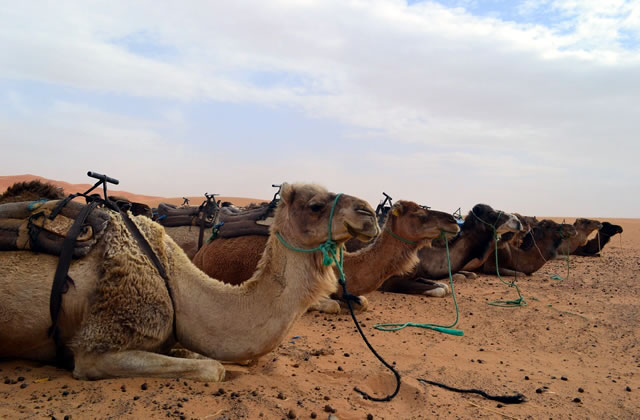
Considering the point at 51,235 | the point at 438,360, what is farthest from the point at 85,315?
the point at 438,360

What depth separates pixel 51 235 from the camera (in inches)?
143

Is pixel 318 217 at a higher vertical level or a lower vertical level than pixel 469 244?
higher

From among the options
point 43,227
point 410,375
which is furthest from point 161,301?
point 410,375

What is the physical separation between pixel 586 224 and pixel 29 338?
1641 centimetres

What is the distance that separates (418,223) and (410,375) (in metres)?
3.19

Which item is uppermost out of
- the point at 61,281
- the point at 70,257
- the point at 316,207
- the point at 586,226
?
the point at 316,207

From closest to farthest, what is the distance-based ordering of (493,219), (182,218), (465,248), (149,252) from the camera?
(149,252), (182,218), (493,219), (465,248)

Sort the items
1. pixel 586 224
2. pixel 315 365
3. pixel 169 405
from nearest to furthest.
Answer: pixel 169 405
pixel 315 365
pixel 586 224

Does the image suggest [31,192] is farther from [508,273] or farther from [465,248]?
[508,273]

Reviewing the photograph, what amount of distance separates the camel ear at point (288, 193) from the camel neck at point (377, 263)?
9.63ft

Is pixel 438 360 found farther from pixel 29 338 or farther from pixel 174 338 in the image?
pixel 29 338

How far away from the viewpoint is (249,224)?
6.20 meters

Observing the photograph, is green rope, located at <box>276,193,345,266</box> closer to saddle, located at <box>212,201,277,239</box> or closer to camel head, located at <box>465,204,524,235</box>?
saddle, located at <box>212,201,277,239</box>

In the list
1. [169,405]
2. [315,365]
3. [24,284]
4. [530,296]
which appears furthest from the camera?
[530,296]
